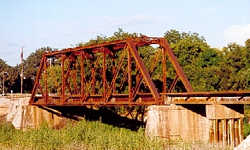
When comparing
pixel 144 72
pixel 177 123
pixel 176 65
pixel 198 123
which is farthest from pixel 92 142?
pixel 176 65

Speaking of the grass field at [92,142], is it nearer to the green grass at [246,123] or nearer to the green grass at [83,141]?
A: the green grass at [83,141]

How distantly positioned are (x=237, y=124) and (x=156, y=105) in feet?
18.4

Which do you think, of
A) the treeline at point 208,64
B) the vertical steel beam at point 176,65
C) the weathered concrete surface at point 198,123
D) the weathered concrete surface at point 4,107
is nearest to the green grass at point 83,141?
the weathered concrete surface at point 198,123

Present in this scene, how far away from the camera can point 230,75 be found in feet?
195

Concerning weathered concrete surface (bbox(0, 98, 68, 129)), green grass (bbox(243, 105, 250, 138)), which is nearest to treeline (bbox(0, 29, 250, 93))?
green grass (bbox(243, 105, 250, 138))

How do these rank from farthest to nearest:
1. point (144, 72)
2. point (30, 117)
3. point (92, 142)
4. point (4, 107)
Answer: point (4, 107), point (30, 117), point (144, 72), point (92, 142)

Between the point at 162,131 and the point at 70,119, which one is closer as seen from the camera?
the point at 162,131

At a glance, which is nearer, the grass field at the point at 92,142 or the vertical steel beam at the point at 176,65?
the grass field at the point at 92,142

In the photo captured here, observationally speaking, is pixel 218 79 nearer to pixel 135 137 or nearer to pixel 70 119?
pixel 70 119

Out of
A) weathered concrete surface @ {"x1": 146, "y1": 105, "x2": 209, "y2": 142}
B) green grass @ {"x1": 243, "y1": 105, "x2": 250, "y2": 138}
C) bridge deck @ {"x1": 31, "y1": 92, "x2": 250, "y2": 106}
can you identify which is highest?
bridge deck @ {"x1": 31, "y1": 92, "x2": 250, "y2": 106}

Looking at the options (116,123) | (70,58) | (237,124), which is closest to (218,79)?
(116,123)

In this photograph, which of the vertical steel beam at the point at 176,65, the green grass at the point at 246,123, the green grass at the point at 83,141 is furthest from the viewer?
the green grass at the point at 246,123

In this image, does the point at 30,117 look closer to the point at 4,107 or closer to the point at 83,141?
the point at 4,107

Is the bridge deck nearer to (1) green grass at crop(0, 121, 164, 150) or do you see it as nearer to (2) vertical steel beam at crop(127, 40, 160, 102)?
(2) vertical steel beam at crop(127, 40, 160, 102)
